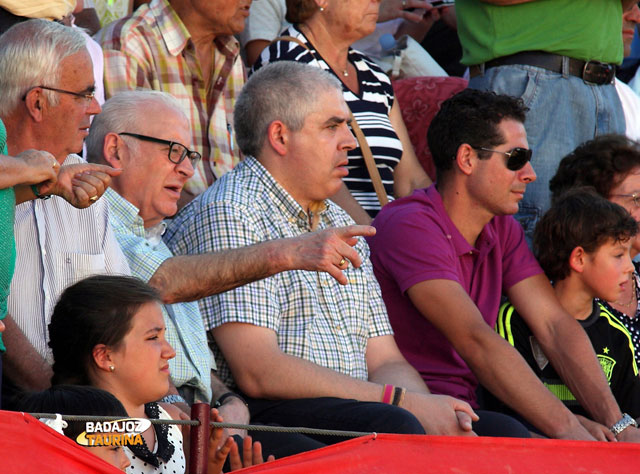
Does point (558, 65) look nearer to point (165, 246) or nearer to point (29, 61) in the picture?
point (165, 246)

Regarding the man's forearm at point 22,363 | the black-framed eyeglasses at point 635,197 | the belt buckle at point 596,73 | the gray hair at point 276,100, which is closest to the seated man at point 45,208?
the man's forearm at point 22,363

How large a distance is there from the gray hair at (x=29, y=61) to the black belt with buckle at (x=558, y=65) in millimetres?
2760

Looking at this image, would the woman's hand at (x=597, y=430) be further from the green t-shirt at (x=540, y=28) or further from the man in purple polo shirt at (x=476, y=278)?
the green t-shirt at (x=540, y=28)

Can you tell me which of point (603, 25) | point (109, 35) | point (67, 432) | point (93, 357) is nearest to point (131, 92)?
point (109, 35)

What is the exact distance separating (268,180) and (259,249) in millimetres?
822

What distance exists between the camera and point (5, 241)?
3123 millimetres

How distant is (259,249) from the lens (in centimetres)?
361

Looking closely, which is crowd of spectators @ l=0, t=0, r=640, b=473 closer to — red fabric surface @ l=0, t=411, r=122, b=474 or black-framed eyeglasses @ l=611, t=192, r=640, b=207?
black-framed eyeglasses @ l=611, t=192, r=640, b=207

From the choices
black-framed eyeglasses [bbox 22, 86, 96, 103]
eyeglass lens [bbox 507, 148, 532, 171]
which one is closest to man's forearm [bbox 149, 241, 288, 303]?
black-framed eyeglasses [bbox 22, 86, 96, 103]

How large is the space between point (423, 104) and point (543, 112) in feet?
2.51

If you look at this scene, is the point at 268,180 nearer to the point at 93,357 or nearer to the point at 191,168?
the point at 191,168

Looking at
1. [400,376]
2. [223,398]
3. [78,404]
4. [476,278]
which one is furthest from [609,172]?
[78,404]

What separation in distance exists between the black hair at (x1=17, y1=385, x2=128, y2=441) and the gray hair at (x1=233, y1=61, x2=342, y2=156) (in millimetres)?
1854

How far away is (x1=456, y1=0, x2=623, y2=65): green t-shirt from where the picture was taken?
19.1ft
